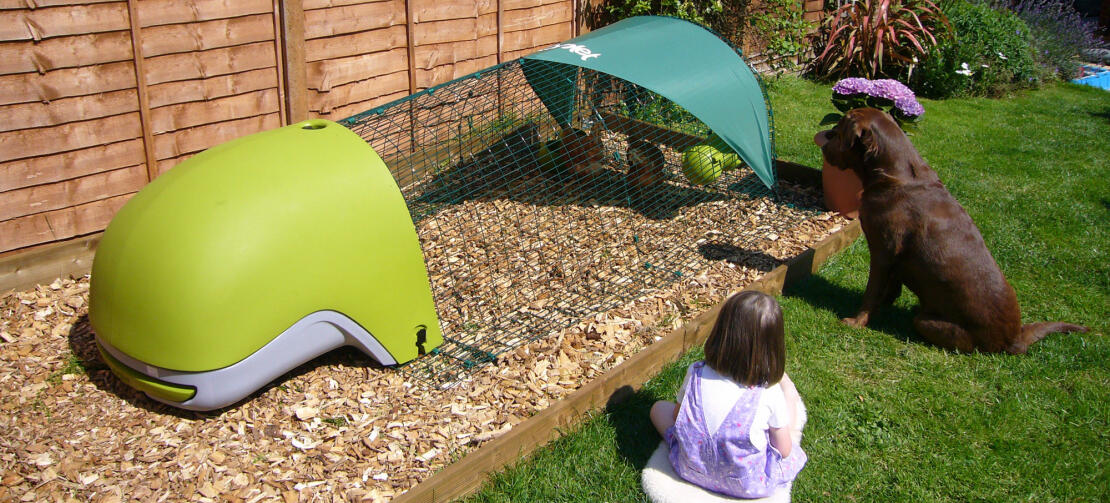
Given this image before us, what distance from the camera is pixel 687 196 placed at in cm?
690

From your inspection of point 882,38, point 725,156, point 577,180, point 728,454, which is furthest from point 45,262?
point 882,38

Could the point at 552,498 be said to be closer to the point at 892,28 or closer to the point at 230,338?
the point at 230,338

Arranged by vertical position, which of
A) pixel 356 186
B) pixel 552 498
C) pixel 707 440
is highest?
pixel 356 186

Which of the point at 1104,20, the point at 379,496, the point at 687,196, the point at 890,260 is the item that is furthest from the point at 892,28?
the point at 379,496

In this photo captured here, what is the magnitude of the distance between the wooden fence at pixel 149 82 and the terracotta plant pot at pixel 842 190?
353cm

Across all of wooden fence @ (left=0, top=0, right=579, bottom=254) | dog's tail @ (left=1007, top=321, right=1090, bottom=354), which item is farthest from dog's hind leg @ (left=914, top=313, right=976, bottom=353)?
wooden fence @ (left=0, top=0, right=579, bottom=254)

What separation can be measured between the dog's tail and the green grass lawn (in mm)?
61

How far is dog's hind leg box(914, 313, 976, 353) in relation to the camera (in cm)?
474

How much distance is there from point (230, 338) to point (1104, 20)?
57.4 ft

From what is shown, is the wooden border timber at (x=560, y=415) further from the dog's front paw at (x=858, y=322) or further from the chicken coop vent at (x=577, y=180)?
the chicken coop vent at (x=577, y=180)

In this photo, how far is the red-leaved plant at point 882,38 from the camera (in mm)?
10391

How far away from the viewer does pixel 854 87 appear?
656 cm

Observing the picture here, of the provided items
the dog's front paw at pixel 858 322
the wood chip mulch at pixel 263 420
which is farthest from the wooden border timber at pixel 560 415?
the dog's front paw at pixel 858 322

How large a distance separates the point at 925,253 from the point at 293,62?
4441 millimetres
